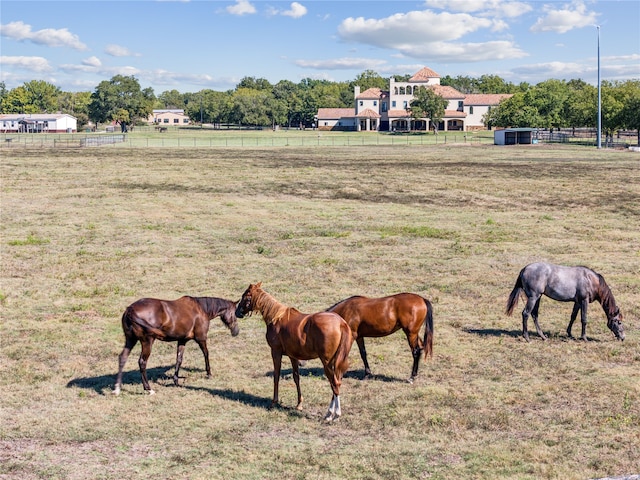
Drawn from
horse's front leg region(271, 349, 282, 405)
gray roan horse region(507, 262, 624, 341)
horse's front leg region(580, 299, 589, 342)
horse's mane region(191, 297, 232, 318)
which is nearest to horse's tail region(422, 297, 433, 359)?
horse's front leg region(271, 349, 282, 405)

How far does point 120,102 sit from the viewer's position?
16875 cm

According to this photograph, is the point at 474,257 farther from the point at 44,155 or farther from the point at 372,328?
the point at 44,155

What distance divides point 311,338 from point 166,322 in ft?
10.2

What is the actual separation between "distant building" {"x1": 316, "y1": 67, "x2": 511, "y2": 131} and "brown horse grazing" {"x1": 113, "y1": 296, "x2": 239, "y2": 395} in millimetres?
146037

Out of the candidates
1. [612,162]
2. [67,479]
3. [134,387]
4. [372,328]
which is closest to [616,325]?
[372,328]

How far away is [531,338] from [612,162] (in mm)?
57067

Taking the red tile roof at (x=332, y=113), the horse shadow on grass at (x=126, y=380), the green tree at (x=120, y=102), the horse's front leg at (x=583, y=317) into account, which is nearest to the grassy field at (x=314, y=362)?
the horse shadow on grass at (x=126, y=380)

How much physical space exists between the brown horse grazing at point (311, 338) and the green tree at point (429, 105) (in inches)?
5539

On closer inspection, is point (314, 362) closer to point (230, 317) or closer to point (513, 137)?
point (230, 317)

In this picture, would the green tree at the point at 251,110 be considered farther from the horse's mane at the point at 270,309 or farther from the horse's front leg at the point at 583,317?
the horse's mane at the point at 270,309

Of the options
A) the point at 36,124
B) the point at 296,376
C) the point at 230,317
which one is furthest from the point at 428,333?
the point at 36,124

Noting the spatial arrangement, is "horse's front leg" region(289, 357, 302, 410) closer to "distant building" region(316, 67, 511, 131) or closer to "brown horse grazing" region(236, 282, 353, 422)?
"brown horse grazing" region(236, 282, 353, 422)

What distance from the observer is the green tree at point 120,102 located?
16688cm

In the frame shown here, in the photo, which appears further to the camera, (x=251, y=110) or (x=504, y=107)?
(x=251, y=110)
